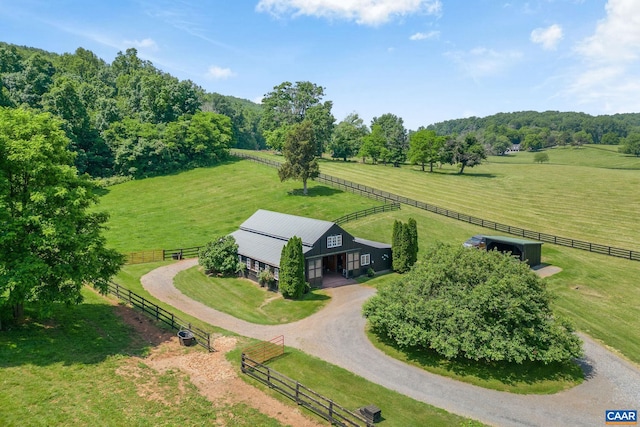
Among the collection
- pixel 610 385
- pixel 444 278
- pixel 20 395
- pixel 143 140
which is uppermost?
pixel 143 140

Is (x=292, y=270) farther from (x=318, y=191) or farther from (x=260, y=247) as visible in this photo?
(x=318, y=191)

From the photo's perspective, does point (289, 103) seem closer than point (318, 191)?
No

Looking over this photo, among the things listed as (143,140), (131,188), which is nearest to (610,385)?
(131,188)

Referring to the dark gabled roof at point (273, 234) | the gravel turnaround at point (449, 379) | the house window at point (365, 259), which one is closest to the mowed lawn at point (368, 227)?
the gravel turnaround at point (449, 379)

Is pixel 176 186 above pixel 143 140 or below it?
below

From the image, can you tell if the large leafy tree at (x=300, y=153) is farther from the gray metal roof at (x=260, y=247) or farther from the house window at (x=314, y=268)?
the house window at (x=314, y=268)

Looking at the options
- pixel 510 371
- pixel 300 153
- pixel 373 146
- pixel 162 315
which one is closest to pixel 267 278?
pixel 162 315

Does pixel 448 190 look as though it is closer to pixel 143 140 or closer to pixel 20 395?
pixel 143 140
